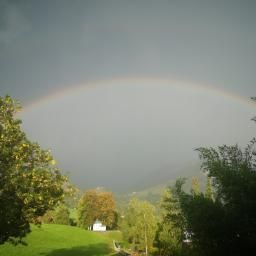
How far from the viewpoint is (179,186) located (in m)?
17.5

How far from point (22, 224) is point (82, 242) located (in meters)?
79.7

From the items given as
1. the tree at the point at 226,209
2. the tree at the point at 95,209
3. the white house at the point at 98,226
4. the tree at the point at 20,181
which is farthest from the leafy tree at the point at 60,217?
the tree at the point at 226,209

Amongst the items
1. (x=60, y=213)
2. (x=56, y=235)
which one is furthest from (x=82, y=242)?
(x=60, y=213)

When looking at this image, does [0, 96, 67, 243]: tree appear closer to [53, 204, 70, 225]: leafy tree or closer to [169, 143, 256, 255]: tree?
[169, 143, 256, 255]: tree

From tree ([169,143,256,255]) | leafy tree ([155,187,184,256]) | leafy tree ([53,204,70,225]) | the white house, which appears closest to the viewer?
tree ([169,143,256,255])

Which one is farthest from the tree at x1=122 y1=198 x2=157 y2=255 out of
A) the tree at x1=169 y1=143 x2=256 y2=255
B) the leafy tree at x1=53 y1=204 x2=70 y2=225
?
the leafy tree at x1=53 y1=204 x2=70 y2=225

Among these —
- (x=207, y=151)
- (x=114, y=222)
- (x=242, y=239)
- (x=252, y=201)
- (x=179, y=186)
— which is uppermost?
(x=114, y=222)

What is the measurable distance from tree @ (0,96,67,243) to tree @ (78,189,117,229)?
429ft

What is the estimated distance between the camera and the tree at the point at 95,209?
151375 mm

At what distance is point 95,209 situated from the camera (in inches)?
5960

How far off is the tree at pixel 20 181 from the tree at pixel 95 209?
131 meters

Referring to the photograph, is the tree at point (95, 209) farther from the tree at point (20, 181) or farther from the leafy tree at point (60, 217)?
the tree at point (20, 181)

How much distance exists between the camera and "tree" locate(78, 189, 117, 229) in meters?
151

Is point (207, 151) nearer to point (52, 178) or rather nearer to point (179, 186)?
point (179, 186)
